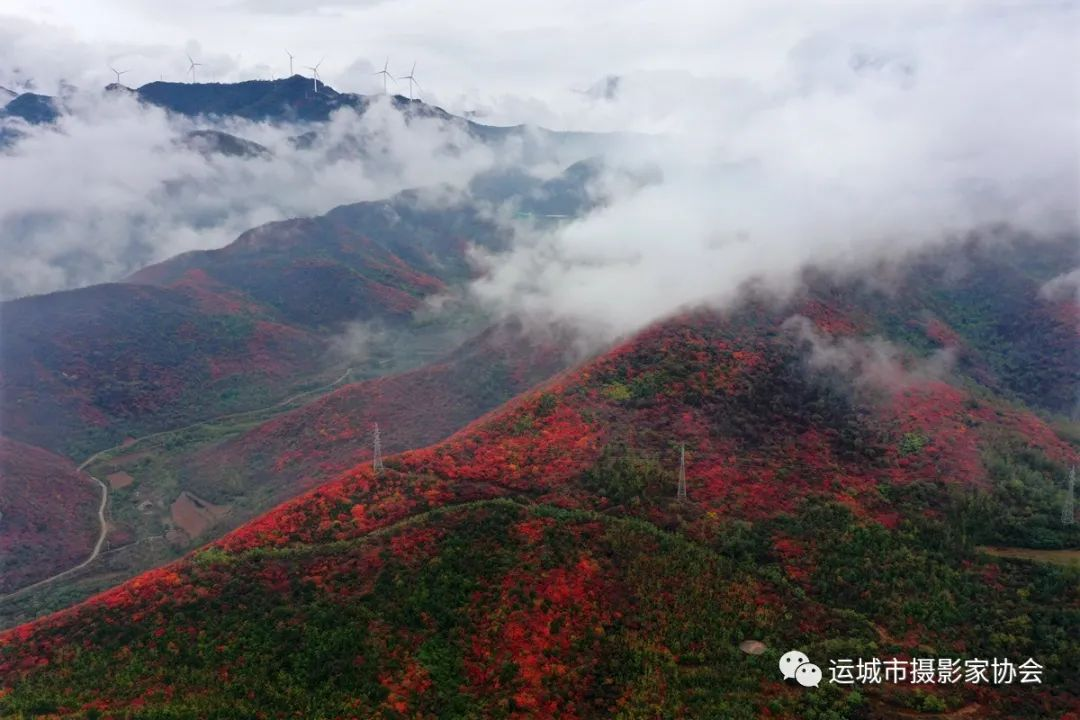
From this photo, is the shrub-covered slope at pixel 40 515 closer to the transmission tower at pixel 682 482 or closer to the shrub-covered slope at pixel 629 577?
the shrub-covered slope at pixel 629 577

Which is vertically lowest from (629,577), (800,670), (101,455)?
(101,455)

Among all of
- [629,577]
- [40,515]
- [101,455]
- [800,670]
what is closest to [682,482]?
[629,577]

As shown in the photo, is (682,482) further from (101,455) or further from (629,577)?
(101,455)

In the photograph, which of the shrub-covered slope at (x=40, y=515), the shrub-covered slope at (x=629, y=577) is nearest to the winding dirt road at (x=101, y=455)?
the shrub-covered slope at (x=40, y=515)

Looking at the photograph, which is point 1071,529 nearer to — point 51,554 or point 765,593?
point 765,593

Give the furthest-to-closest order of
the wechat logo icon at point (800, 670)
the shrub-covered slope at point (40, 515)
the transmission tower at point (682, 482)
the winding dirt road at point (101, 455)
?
the shrub-covered slope at point (40, 515) < the winding dirt road at point (101, 455) < the transmission tower at point (682, 482) < the wechat logo icon at point (800, 670)

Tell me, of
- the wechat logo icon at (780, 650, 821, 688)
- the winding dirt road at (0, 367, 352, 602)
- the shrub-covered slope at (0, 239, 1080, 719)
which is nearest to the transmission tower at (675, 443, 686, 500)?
the shrub-covered slope at (0, 239, 1080, 719)

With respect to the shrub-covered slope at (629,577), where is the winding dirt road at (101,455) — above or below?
below

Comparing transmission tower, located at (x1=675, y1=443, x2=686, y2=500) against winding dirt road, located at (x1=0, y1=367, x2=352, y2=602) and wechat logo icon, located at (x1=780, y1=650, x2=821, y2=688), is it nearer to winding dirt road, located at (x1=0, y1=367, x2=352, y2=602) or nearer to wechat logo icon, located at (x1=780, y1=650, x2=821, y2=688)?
wechat logo icon, located at (x1=780, y1=650, x2=821, y2=688)

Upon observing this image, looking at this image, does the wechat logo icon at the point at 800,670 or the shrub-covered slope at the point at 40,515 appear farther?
the shrub-covered slope at the point at 40,515
